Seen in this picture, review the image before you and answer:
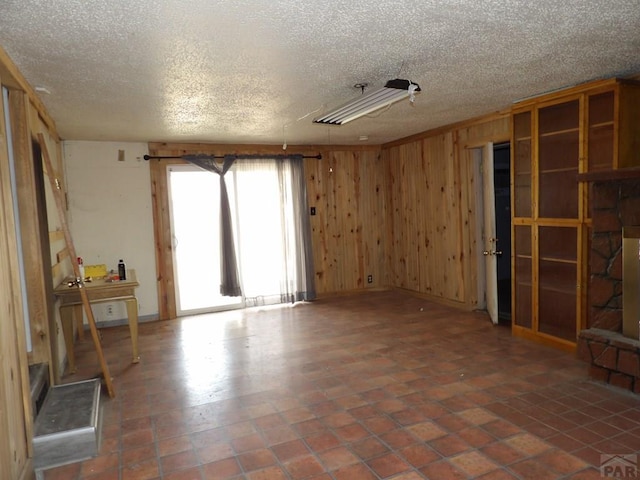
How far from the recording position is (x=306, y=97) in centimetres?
377

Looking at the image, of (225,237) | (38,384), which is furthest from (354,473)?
(225,237)

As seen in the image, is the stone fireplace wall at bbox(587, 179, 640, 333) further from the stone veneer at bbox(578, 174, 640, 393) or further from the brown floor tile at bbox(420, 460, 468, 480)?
the brown floor tile at bbox(420, 460, 468, 480)

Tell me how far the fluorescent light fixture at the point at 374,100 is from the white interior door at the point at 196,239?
231 centimetres

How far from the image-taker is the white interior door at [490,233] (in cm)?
498

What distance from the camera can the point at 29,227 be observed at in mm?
3014

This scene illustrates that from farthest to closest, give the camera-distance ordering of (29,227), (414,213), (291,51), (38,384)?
(414,213) → (29,227) → (38,384) → (291,51)

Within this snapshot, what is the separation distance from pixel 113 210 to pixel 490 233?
4717 mm

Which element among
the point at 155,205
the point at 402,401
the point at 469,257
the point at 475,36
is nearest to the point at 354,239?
the point at 469,257

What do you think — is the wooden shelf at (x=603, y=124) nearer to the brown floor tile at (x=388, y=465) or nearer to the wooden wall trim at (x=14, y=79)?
the brown floor tile at (x=388, y=465)

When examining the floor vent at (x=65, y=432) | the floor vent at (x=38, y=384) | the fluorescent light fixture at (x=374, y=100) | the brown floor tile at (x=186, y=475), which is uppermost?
the fluorescent light fixture at (x=374, y=100)

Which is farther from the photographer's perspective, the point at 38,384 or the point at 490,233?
the point at 490,233

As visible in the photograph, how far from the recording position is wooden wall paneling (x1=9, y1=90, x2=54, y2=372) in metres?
2.94

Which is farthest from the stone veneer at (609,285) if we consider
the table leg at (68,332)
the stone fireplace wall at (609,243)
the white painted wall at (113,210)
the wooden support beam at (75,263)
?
the white painted wall at (113,210)

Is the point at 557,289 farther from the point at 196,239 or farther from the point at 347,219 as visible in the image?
the point at 196,239
